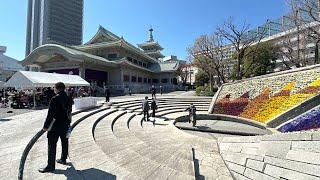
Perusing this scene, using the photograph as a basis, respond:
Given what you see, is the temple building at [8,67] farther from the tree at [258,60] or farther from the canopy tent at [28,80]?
the tree at [258,60]

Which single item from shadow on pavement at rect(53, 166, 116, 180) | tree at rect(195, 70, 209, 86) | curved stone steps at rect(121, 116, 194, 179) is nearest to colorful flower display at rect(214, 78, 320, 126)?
curved stone steps at rect(121, 116, 194, 179)

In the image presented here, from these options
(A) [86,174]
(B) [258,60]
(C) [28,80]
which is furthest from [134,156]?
(B) [258,60]

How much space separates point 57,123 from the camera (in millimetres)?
4914

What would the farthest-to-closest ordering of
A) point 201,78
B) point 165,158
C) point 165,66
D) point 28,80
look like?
point 201,78 < point 165,66 < point 28,80 < point 165,158

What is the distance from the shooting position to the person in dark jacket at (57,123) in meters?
4.77

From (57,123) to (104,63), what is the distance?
108 feet

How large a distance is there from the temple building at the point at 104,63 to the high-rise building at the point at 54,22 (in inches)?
2441

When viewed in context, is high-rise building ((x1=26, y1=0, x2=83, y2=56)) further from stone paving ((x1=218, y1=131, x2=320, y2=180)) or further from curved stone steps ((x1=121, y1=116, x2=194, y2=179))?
stone paving ((x1=218, y1=131, x2=320, y2=180))

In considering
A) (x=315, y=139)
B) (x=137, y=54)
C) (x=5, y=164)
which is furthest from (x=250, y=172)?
(x=137, y=54)

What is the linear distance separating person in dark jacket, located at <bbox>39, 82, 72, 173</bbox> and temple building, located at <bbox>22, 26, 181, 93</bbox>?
28362 mm

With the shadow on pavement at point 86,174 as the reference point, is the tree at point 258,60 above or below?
above

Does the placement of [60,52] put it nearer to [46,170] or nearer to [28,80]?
[28,80]

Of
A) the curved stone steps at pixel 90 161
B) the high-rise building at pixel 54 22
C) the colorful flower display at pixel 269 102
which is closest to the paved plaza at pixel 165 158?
the curved stone steps at pixel 90 161

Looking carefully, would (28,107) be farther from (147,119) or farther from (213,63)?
(213,63)
